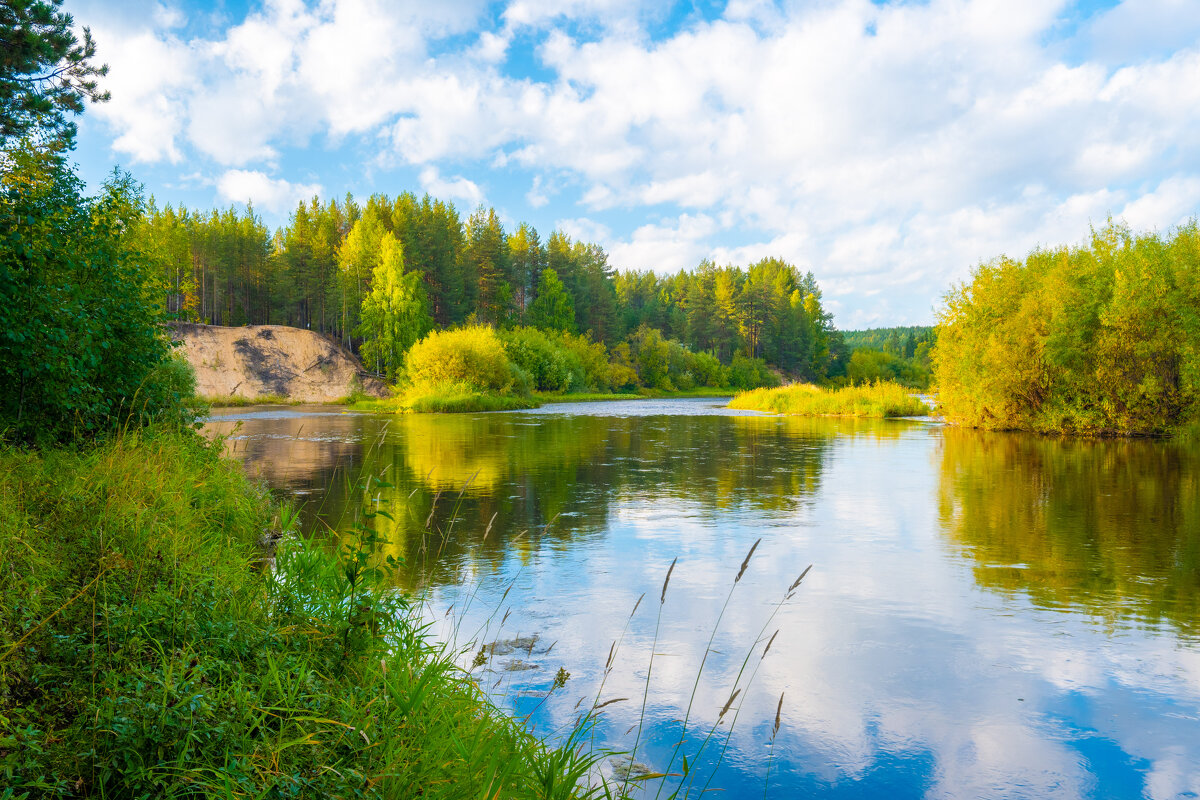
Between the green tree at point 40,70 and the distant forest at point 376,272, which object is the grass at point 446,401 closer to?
the distant forest at point 376,272

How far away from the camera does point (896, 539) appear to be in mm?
9539

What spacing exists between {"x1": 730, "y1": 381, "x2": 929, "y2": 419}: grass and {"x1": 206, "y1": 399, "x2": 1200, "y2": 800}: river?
2290cm

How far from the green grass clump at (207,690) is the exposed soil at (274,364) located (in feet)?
167

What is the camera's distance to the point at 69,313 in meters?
7.00

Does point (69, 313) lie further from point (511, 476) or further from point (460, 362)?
point (460, 362)

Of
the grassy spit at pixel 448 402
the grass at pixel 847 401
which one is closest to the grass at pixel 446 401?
the grassy spit at pixel 448 402

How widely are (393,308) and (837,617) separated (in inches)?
2037

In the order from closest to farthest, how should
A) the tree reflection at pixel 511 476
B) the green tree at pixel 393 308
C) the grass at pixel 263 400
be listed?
the tree reflection at pixel 511 476, the grass at pixel 263 400, the green tree at pixel 393 308

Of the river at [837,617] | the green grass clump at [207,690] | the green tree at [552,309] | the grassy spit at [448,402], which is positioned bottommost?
the river at [837,617]

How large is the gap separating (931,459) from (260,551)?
1632cm

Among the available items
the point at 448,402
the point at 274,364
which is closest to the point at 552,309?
the point at 274,364

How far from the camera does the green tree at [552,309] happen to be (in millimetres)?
74500

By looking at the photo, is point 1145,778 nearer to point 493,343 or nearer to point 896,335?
point 493,343

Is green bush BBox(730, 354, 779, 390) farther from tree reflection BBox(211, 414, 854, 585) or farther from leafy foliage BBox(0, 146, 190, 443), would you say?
leafy foliage BBox(0, 146, 190, 443)
